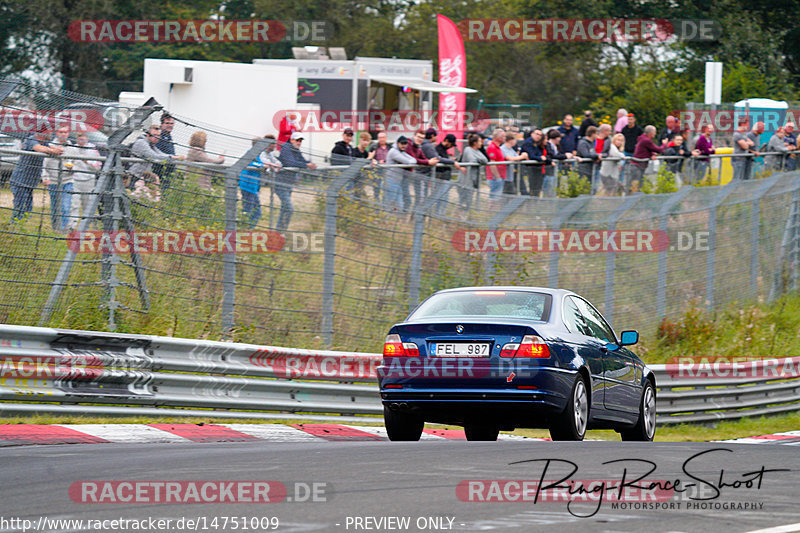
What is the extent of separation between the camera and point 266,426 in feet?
41.2

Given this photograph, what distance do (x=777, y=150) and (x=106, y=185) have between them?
17.5 meters

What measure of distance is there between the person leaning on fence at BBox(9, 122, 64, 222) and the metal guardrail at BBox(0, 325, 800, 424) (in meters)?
1.58

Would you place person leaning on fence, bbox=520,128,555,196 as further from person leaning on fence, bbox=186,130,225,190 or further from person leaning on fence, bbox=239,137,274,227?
person leaning on fence, bbox=186,130,225,190

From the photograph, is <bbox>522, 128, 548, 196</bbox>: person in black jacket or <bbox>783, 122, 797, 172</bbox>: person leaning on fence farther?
<bbox>783, 122, 797, 172</bbox>: person leaning on fence

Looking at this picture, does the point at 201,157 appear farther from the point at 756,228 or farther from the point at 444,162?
the point at 756,228

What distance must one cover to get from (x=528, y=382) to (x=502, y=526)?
396 cm

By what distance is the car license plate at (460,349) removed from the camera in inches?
427

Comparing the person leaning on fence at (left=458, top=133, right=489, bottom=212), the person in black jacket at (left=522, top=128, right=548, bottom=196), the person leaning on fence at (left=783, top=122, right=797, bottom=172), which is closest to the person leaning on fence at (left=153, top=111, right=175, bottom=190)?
the person leaning on fence at (left=458, top=133, right=489, bottom=212)

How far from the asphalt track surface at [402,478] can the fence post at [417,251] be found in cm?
582

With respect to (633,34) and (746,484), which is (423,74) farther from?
(746,484)

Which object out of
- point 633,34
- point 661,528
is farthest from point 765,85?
point 661,528

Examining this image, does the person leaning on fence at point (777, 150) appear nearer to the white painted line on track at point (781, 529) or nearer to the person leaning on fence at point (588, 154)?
the person leaning on fence at point (588, 154)

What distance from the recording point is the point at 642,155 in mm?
23469

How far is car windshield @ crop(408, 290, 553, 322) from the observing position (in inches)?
449
